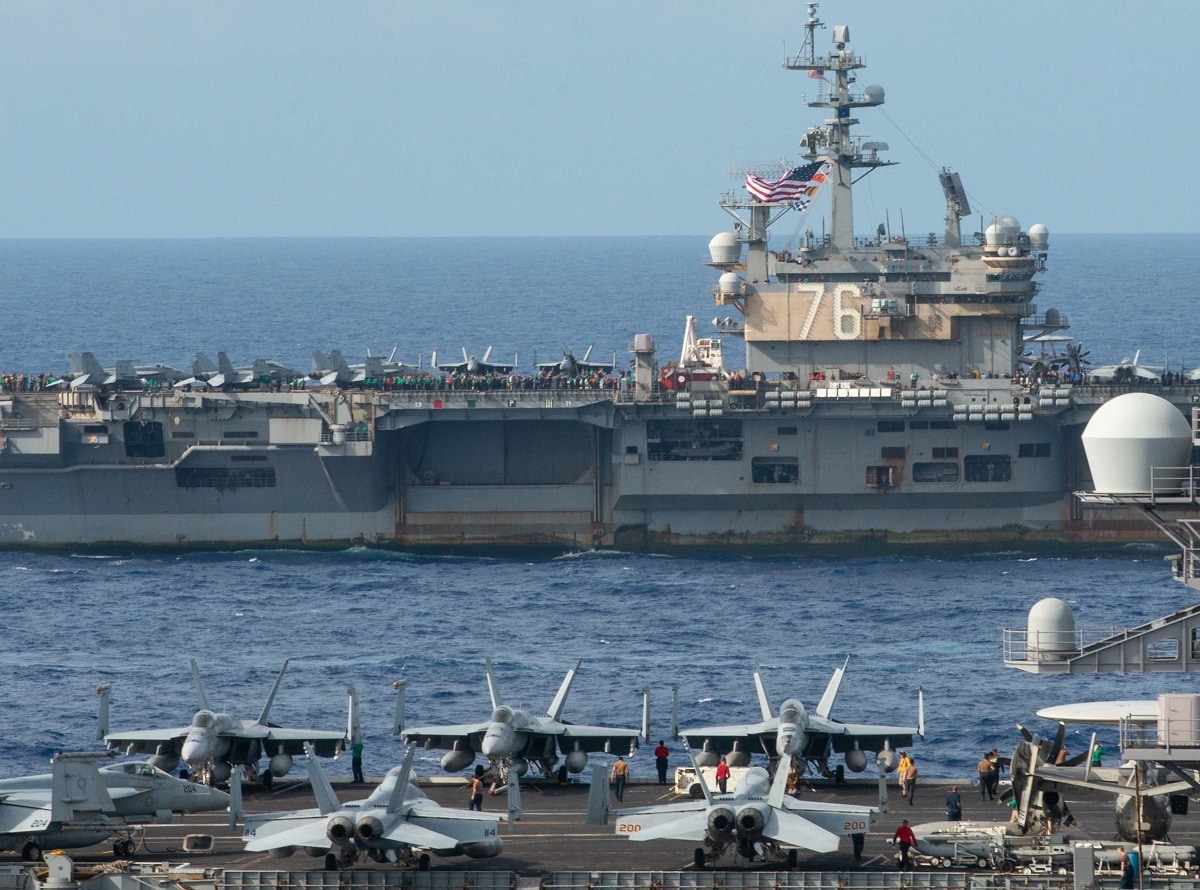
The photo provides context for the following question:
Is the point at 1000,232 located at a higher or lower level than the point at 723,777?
higher

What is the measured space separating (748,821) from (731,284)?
31557mm

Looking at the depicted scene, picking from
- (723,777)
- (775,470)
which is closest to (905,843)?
(723,777)

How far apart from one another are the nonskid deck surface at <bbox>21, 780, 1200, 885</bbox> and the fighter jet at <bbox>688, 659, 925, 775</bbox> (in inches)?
19.8

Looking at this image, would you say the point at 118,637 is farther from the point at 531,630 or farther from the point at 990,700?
the point at 990,700

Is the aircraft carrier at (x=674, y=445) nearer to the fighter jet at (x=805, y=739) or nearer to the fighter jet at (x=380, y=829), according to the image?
the fighter jet at (x=805, y=739)

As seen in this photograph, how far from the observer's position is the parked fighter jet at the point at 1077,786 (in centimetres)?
2459

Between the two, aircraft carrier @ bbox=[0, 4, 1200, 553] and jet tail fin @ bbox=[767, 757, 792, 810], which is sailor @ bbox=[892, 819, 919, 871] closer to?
jet tail fin @ bbox=[767, 757, 792, 810]

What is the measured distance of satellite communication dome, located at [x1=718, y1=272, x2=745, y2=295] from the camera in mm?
54969

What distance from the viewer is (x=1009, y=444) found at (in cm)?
5328

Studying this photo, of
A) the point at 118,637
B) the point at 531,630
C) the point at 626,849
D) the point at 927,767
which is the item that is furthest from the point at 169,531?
the point at 626,849

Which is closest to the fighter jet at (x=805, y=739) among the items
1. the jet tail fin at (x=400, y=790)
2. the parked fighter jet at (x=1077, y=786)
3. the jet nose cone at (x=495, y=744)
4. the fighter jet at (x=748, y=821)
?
the jet nose cone at (x=495, y=744)

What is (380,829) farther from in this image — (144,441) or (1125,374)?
(1125,374)

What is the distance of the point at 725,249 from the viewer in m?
56.2

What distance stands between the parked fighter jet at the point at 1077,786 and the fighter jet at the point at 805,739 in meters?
4.79
